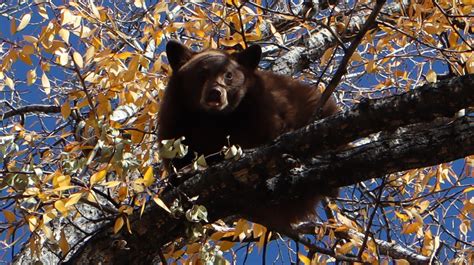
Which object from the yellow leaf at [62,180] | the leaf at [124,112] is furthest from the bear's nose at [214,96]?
the yellow leaf at [62,180]

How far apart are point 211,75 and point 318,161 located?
244cm

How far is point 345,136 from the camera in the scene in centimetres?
397

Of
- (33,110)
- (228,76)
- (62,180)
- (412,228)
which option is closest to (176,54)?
(228,76)

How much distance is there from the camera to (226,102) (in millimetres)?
6137

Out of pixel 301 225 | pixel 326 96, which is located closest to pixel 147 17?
pixel 301 225

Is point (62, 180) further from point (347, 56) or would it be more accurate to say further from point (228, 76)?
point (228, 76)

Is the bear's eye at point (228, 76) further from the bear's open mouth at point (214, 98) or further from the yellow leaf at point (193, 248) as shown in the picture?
the yellow leaf at point (193, 248)

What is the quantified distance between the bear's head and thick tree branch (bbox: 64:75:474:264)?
1.79m

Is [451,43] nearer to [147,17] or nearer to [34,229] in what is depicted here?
[147,17]

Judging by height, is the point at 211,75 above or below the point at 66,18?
above

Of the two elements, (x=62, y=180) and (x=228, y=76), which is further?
(x=228, y=76)

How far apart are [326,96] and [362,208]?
179 centimetres

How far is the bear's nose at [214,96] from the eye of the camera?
6082 millimetres

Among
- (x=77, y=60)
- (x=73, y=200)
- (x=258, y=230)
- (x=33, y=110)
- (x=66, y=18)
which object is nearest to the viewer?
(x=73, y=200)
